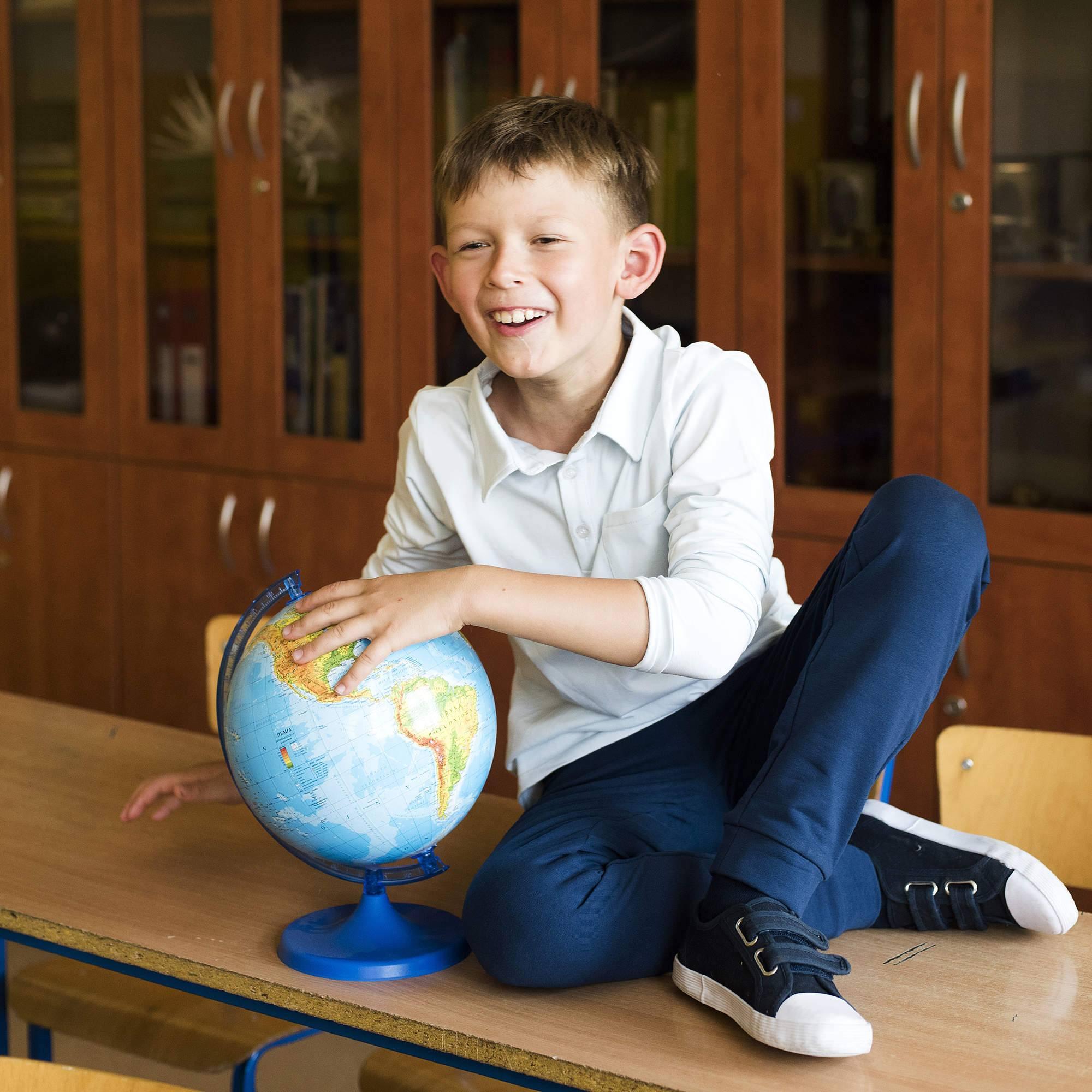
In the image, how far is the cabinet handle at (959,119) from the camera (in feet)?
7.49

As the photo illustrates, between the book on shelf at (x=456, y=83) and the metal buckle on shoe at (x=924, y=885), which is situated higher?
the book on shelf at (x=456, y=83)

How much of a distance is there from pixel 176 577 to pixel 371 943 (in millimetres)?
2191

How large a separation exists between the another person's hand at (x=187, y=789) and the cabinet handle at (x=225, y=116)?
6.21 feet

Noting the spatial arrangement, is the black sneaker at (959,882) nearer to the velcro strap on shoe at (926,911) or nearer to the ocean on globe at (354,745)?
the velcro strap on shoe at (926,911)

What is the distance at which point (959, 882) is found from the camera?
137 centimetres

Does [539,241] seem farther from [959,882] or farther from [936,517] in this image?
[959,882]

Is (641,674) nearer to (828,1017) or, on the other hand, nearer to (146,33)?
(828,1017)

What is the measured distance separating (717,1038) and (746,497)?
1.82ft

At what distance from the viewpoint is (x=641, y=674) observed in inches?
61.0

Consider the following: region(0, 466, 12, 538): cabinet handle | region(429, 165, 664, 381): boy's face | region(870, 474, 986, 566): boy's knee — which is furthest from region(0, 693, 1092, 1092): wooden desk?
region(0, 466, 12, 538): cabinet handle

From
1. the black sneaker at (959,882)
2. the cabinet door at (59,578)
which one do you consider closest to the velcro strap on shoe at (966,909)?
the black sneaker at (959,882)

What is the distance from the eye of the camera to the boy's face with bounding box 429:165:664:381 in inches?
58.5

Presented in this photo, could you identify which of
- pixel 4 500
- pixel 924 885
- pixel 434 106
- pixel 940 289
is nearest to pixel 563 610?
pixel 924 885

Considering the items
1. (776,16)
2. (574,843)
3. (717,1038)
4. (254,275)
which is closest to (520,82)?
(776,16)
